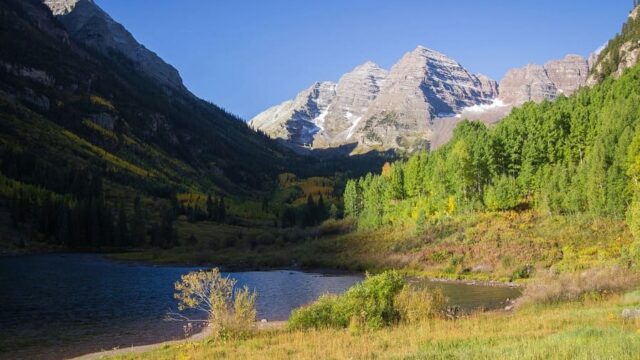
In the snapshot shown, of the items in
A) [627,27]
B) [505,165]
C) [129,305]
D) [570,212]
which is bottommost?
[129,305]

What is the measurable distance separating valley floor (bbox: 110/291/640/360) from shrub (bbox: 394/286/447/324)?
1.63 metres

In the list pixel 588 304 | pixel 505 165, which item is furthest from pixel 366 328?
pixel 505 165

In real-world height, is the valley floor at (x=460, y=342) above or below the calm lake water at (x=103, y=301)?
above

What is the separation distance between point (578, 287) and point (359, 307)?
19.3 meters

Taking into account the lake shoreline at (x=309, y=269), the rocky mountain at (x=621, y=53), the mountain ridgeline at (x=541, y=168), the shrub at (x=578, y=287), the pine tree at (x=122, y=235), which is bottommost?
the lake shoreline at (x=309, y=269)

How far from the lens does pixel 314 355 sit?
19.2 meters

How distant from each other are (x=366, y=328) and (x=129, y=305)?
38.9 metres

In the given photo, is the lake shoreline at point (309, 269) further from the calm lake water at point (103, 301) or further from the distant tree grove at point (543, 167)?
the distant tree grove at point (543, 167)

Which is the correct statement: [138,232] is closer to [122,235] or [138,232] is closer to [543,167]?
[122,235]

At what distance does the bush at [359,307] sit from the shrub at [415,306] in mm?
385

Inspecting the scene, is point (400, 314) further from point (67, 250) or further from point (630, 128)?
point (67, 250)

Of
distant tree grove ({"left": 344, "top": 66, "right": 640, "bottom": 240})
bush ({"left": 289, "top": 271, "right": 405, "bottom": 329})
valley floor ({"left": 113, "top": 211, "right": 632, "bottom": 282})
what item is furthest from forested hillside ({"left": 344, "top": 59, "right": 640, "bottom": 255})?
bush ({"left": 289, "top": 271, "right": 405, "bottom": 329})

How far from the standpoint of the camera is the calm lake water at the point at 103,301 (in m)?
39.0

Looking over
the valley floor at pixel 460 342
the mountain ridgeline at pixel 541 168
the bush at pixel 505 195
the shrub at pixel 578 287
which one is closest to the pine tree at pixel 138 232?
the mountain ridgeline at pixel 541 168
